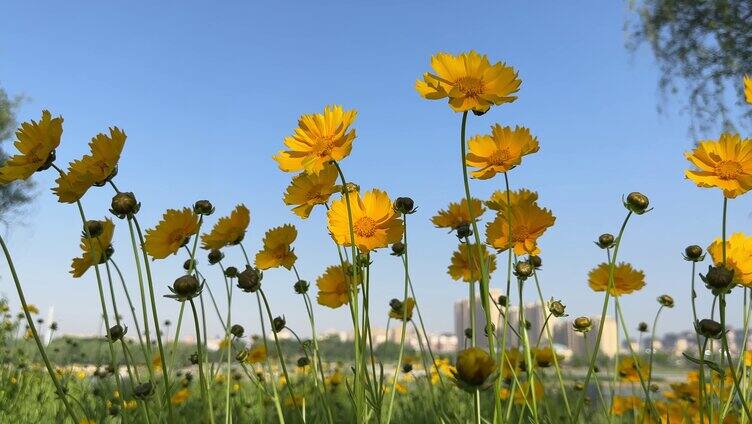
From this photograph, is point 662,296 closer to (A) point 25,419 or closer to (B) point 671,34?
(A) point 25,419

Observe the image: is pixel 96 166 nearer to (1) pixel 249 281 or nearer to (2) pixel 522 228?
(1) pixel 249 281

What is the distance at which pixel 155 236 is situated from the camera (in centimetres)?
131

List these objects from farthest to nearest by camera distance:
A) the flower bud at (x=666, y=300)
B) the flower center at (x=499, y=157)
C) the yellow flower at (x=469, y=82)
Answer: the flower bud at (x=666, y=300) < the flower center at (x=499, y=157) < the yellow flower at (x=469, y=82)

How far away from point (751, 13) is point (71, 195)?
9.12 metres

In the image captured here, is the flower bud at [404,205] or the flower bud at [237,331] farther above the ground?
the flower bud at [404,205]

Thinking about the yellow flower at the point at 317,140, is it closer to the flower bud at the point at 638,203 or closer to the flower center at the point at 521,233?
the flower center at the point at 521,233

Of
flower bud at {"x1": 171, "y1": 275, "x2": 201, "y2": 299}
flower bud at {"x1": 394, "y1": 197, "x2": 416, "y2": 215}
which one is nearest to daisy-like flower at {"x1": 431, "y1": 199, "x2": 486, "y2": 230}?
flower bud at {"x1": 394, "y1": 197, "x2": 416, "y2": 215}

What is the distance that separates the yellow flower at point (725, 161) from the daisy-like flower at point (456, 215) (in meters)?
0.43

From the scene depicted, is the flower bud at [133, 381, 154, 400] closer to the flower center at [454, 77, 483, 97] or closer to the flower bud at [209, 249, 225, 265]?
the flower bud at [209, 249, 225, 265]

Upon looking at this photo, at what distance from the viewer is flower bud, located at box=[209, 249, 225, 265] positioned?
149 centimetres

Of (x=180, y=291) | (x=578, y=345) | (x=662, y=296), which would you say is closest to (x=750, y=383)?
(x=662, y=296)

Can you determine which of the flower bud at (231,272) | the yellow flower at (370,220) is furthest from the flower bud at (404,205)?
the flower bud at (231,272)

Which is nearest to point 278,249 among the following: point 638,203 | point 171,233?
point 171,233

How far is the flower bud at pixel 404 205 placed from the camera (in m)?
1.22
